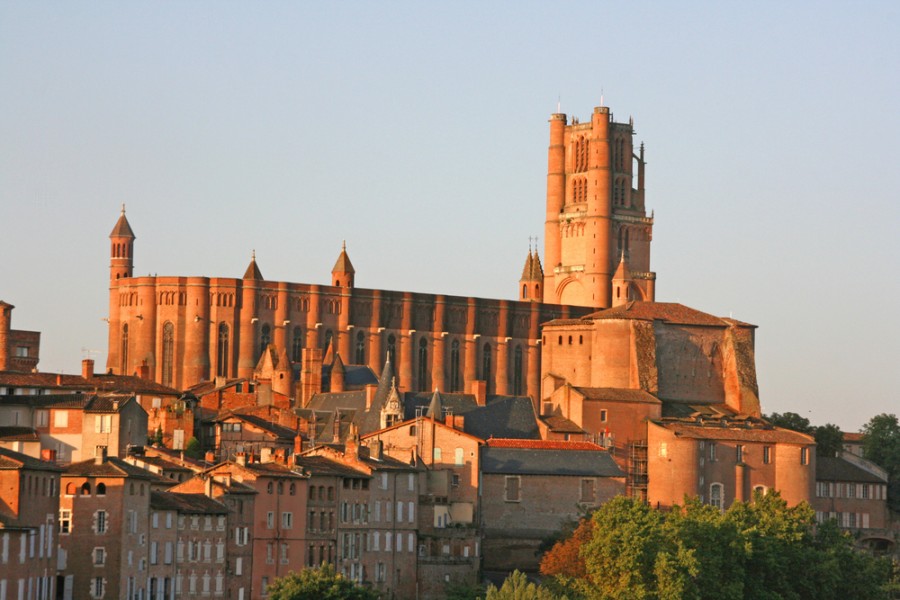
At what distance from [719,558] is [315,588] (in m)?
21.7

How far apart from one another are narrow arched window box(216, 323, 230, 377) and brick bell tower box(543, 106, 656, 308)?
103 ft

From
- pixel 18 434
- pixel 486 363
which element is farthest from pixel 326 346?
pixel 18 434

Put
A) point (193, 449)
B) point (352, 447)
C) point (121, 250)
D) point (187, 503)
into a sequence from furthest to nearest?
point (121, 250)
point (193, 449)
point (352, 447)
point (187, 503)

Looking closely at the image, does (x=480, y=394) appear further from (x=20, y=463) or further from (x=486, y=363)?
(x=20, y=463)

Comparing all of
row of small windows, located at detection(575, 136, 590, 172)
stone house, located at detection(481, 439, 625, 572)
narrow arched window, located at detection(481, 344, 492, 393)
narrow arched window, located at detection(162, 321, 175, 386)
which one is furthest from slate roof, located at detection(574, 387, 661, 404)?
row of small windows, located at detection(575, 136, 590, 172)

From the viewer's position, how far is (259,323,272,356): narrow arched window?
15900 centimetres

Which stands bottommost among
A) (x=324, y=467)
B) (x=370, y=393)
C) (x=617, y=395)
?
(x=324, y=467)

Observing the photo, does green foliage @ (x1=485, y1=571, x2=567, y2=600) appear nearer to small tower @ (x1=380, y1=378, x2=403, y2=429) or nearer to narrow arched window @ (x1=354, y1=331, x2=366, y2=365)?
small tower @ (x1=380, y1=378, x2=403, y2=429)

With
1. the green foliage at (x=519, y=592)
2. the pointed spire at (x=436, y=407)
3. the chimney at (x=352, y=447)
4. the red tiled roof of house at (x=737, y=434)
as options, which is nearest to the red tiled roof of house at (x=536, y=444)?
the pointed spire at (x=436, y=407)

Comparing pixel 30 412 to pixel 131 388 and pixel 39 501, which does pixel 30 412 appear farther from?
pixel 39 501

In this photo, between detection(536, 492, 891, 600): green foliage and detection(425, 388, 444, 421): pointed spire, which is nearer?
detection(536, 492, 891, 600): green foliage

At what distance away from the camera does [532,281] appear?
184250 mm

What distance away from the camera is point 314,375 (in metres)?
148

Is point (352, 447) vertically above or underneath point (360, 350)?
underneath
